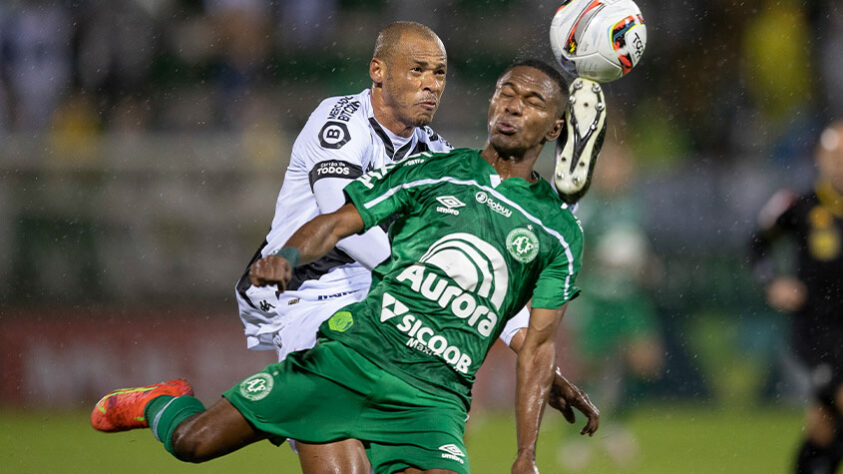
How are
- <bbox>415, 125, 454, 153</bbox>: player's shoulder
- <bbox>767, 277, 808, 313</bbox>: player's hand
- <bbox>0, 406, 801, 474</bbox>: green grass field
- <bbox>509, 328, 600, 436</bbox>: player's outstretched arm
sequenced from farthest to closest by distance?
<bbox>0, 406, 801, 474</bbox>: green grass field → <bbox>767, 277, 808, 313</bbox>: player's hand → <bbox>415, 125, 454, 153</bbox>: player's shoulder → <bbox>509, 328, 600, 436</bbox>: player's outstretched arm

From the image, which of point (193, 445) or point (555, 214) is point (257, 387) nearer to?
point (193, 445)

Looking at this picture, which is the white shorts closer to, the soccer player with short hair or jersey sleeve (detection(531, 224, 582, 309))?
the soccer player with short hair

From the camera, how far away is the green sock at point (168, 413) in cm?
439

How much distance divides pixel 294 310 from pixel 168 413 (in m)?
0.71

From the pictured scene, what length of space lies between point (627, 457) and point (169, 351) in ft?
13.9

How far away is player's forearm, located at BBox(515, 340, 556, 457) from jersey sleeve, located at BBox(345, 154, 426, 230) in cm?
70

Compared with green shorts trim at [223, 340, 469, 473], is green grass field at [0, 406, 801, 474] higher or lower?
lower

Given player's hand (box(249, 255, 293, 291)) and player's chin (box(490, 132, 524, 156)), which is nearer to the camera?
player's hand (box(249, 255, 293, 291))

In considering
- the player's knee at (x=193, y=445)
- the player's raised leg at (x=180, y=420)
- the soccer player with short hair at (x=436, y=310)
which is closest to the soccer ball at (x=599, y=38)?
the soccer player with short hair at (x=436, y=310)

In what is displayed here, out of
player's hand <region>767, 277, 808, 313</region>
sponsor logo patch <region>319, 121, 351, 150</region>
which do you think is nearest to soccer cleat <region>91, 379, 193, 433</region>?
sponsor logo patch <region>319, 121, 351, 150</region>

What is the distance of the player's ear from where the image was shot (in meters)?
5.05

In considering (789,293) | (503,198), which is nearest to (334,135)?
(503,198)

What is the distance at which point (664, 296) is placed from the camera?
11.3 metres

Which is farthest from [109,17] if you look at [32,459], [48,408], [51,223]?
[32,459]
